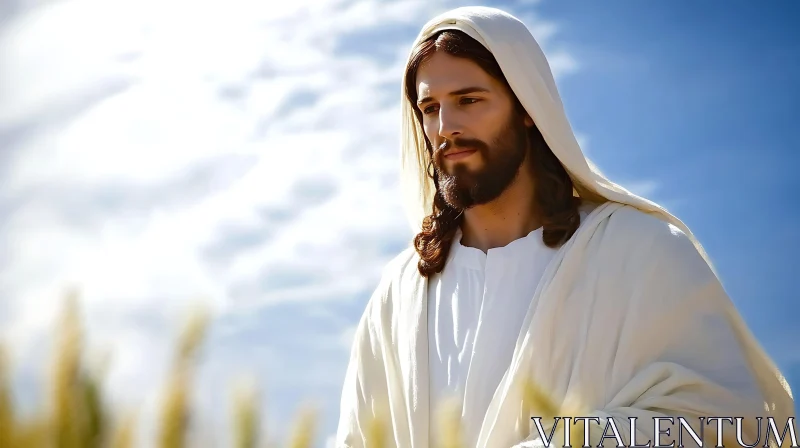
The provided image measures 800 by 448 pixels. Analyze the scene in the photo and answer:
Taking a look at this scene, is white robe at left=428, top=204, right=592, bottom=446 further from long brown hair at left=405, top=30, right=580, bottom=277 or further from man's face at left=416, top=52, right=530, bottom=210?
man's face at left=416, top=52, right=530, bottom=210

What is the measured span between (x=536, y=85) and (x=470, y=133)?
42cm

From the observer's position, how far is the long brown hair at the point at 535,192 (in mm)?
4340

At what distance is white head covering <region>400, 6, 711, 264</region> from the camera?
4383 millimetres

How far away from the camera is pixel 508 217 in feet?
14.7

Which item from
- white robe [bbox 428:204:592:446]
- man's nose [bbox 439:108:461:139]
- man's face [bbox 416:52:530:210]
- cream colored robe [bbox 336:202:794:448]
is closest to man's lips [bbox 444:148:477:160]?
man's face [bbox 416:52:530:210]

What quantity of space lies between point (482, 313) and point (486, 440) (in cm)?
62

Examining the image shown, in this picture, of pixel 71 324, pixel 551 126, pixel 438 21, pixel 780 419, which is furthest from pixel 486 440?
pixel 71 324

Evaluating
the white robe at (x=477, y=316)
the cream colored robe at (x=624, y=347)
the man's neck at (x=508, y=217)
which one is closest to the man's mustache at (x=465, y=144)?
the man's neck at (x=508, y=217)

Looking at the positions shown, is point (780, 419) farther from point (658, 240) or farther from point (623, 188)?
point (623, 188)

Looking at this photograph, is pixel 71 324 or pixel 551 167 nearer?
pixel 71 324

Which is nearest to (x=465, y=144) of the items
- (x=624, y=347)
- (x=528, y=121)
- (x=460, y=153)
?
(x=460, y=153)

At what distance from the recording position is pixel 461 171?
4.41 metres

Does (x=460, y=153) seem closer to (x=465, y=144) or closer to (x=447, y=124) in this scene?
(x=465, y=144)

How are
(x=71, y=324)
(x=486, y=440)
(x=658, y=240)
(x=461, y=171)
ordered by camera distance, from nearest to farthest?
(x=71, y=324)
(x=486, y=440)
(x=658, y=240)
(x=461, y=171)
